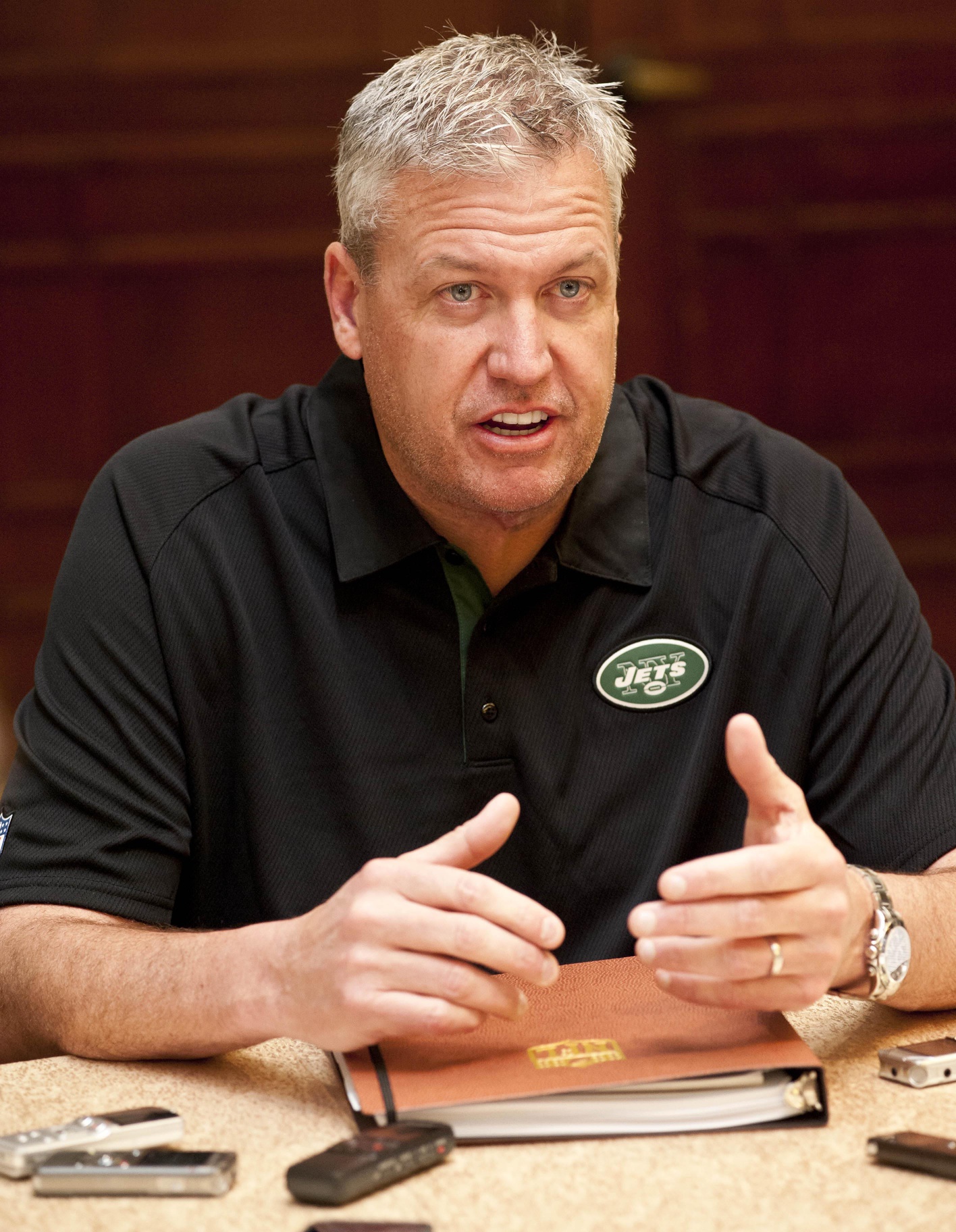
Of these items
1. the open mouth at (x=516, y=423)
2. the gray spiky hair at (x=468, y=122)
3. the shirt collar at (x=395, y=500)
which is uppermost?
the gray spiky hair at (x=468, y=122)

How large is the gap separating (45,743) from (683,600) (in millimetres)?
681

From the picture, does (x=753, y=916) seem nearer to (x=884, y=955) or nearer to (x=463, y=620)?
(x=884, y=955)

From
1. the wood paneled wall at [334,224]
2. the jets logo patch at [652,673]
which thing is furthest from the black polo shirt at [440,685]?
the wood paneled wall at [334,224]

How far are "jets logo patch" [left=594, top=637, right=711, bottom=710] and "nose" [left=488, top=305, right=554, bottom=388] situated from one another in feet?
1.03

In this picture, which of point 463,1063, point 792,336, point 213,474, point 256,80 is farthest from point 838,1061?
point 256,80

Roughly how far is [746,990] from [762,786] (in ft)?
0.49

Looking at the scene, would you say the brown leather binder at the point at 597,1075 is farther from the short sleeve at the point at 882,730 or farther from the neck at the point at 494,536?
the neck at the point at 494,536

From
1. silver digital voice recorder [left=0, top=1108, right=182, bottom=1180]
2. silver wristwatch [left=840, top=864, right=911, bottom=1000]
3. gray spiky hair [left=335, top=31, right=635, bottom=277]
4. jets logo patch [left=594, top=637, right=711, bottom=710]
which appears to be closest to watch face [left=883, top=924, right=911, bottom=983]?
silver wristwatch [left=840, top=864, right=911, bottom=1000]

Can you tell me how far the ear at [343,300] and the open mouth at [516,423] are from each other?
0.24m

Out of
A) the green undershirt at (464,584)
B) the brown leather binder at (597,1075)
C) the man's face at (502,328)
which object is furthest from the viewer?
the green undershirt at (464,584)

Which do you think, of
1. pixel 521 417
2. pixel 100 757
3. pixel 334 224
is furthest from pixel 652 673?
pixel 334 224

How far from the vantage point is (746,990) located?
3.33ft

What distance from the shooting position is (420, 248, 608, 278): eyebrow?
54.7 inches

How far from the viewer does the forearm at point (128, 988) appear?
1.08 meters
